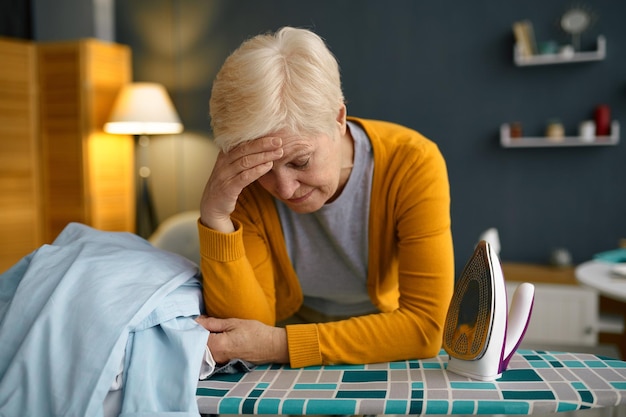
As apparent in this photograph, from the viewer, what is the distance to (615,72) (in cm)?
357

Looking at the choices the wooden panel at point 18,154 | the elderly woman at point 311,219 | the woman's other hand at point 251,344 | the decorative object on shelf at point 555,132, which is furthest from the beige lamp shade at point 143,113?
the woman's other hand at point 251,344

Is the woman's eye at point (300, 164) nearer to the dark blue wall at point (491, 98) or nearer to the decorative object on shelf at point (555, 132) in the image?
the decorative object on shelf at point (555, 132)

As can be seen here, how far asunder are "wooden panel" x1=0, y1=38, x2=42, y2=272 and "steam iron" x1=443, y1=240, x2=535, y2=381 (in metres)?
3.86

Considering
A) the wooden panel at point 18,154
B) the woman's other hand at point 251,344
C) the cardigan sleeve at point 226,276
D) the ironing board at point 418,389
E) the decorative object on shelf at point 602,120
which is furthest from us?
the wooden panel at point 18,154

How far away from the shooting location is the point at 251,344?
3.41 ft

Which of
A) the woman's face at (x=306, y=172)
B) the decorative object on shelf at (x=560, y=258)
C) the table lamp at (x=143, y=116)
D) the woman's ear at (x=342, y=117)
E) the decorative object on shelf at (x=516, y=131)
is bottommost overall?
the decorative object on shelf at (x=560, y=258)

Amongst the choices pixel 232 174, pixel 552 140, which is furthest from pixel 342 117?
pixel 552 140

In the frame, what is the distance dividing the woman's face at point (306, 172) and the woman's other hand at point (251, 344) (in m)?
0.25

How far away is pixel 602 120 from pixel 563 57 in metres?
0.42

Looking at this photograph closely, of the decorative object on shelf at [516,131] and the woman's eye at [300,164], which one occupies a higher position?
the decorative object on shelf at [516,131]

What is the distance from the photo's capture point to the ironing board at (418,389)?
32.9 inches

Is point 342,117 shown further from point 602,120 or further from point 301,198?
point 602,120

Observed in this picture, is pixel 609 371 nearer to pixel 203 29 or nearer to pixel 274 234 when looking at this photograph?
pixel 274 234

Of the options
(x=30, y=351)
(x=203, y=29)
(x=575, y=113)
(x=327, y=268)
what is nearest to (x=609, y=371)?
(x=327, y=268)
